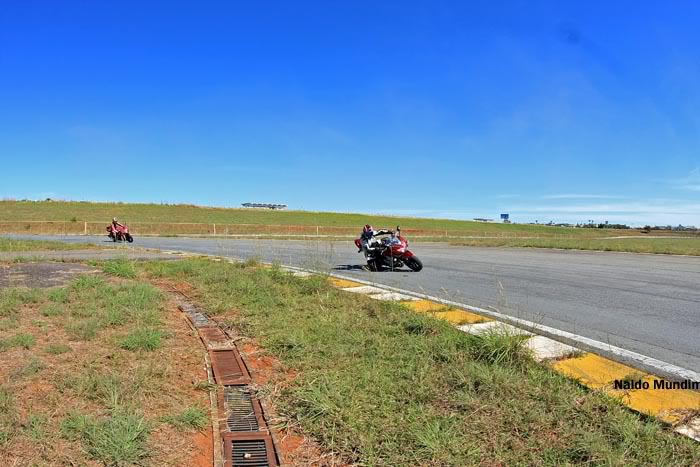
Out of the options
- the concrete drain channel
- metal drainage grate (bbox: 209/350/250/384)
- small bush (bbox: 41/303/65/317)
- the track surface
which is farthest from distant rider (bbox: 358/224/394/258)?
metal drainage grate (bbox: 209/350/250/384)

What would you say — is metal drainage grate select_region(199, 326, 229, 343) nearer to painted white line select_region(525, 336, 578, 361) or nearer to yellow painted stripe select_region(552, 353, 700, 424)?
painted white line select_region(525, 336, 578, 361)

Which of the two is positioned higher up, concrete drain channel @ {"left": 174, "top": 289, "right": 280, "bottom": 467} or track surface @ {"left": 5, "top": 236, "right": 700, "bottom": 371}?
track surface @ {"left": 5, "top": 236, "right": 700, "bottom": 371}

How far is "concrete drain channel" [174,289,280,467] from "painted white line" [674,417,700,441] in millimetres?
2573

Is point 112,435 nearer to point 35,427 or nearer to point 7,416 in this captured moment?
point 35,427

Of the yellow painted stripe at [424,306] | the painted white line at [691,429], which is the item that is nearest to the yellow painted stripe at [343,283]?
the yellow painted stripe at [424,306]

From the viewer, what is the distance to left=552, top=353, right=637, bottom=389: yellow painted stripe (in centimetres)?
398

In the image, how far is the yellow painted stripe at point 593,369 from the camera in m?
3.98

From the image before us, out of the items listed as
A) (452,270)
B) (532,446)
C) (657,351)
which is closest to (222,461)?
(532,446)

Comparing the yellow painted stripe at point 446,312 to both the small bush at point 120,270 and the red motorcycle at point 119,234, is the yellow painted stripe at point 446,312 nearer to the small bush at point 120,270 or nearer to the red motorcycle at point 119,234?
the small bush at point 120,270

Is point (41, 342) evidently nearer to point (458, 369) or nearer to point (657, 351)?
point (458, 369)

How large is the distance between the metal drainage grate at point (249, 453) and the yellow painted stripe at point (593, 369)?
2609 mm

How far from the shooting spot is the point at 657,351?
5.07 meters

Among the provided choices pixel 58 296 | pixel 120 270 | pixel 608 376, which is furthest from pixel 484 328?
pixel 120 270

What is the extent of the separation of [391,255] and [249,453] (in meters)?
10.3
